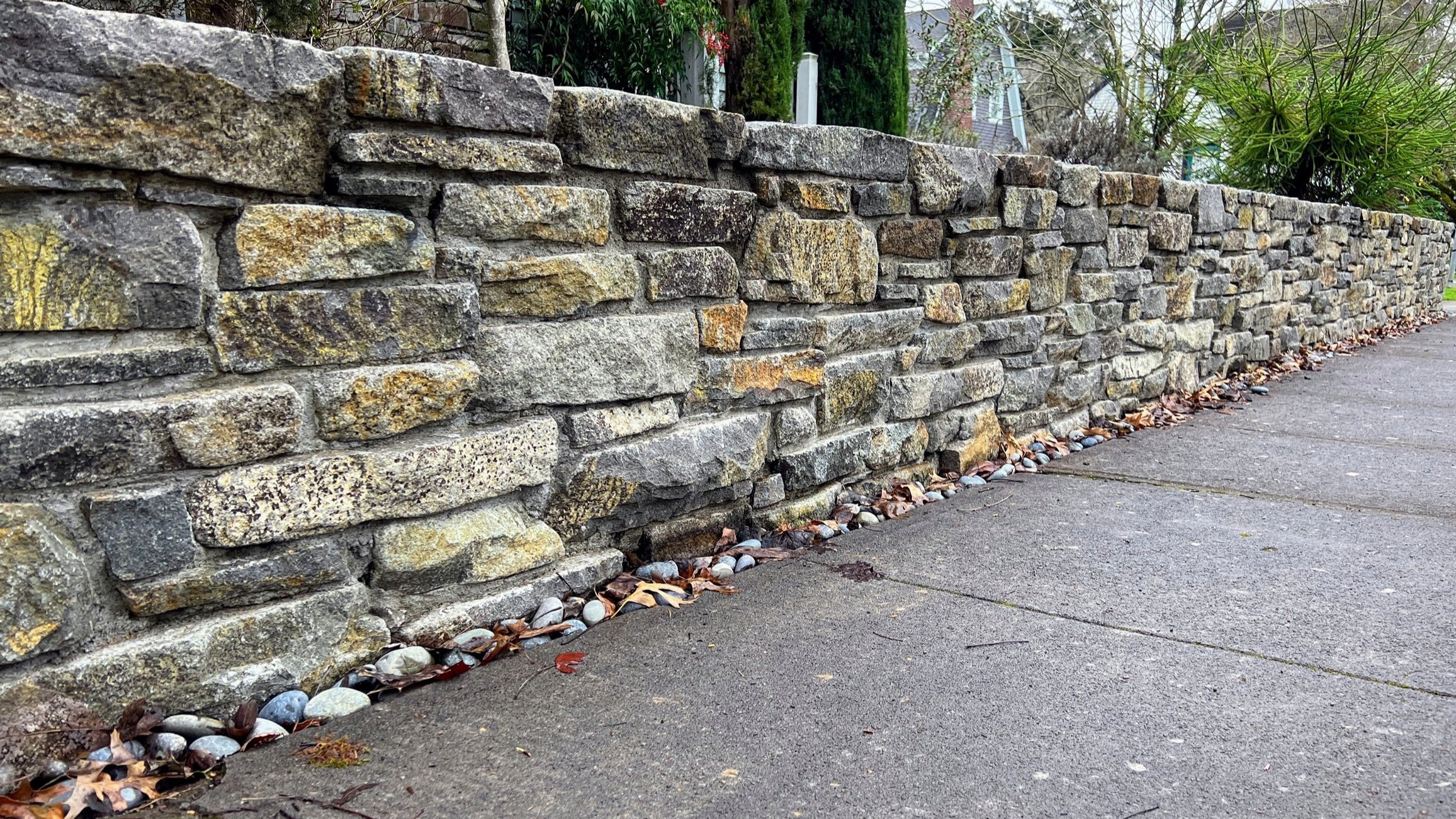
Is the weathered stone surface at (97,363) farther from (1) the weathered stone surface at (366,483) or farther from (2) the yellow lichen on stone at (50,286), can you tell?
(1) the weathered stone surface at (366,483)

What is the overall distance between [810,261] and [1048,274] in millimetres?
1817

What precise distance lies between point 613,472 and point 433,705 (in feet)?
2.62

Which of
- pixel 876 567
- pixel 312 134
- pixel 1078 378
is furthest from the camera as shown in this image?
pixel 1078 378

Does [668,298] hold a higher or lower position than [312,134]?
lower

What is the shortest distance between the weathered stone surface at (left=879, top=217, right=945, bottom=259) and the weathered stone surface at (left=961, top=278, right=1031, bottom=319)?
1.00 feet

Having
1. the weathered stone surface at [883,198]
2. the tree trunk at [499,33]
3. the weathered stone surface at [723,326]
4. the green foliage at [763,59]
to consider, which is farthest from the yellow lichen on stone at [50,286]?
the green foliage at [763,59]

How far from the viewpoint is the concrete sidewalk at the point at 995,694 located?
71.9 inches

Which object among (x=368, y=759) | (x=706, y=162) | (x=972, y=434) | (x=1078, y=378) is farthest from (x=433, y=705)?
(x=1078, y=378)

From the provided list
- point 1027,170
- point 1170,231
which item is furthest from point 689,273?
point 1170,231

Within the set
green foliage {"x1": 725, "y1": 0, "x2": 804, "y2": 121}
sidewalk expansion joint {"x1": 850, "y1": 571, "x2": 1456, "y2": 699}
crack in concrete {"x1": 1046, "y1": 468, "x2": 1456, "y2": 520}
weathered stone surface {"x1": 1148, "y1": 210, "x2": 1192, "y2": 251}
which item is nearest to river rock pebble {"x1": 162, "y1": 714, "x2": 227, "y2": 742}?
sidewalk expansion joint {"x1": 850, "y1": 571, "x2": 1456, "y2": 699}

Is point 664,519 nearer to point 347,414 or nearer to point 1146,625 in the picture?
point 347,414

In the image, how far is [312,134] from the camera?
2.08 meters

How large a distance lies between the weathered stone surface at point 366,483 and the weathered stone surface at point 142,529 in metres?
0.03

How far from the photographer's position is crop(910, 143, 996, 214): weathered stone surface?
374 centimetres
